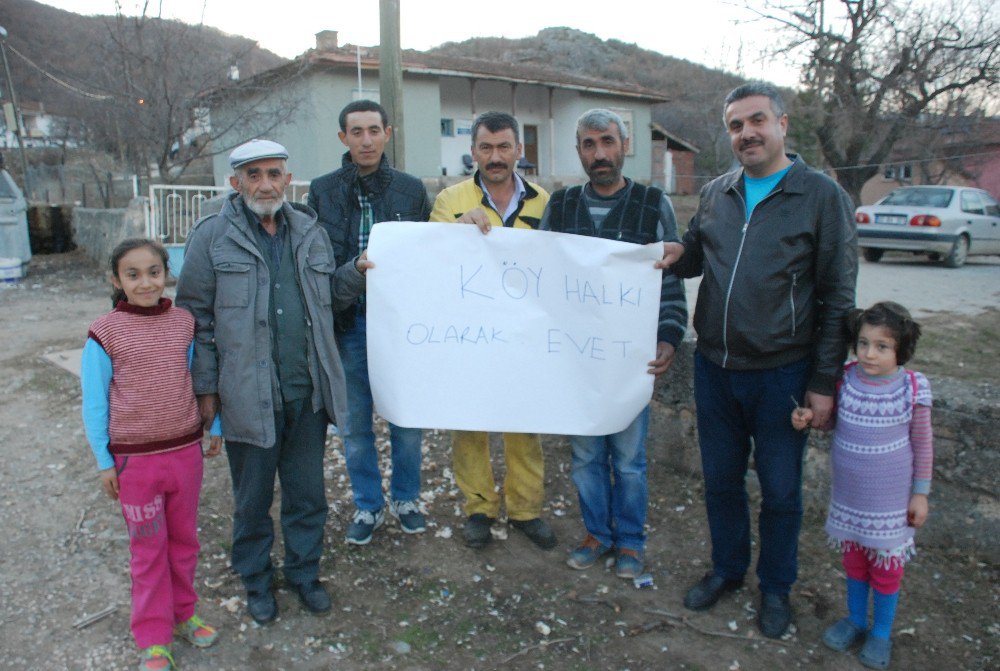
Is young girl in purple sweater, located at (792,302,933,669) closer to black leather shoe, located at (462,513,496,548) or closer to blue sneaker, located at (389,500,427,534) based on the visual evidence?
black leather shoe, located at (462,513,496,548)

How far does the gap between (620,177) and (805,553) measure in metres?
2.01

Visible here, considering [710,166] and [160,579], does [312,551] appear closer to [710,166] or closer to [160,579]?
[160,579]

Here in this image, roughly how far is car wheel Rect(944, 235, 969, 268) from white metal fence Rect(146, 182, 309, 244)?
11.7 meters

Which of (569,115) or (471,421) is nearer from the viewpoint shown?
(471,421)

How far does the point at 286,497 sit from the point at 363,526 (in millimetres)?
635

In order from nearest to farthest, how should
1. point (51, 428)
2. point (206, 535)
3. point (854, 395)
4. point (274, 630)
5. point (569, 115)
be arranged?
point (854, 395) < point (274, 630) < point (206, 535) < point (51, 428) < point (569, 115)

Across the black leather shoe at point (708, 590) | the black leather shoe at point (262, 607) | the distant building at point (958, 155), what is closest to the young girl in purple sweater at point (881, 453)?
the black leather shoe at point (708, 590)

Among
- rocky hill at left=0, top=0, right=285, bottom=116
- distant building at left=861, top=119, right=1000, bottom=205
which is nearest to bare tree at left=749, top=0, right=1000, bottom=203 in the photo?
distant building at left=861, top=119, right=1000, bottom=205

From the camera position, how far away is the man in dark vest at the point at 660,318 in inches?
124

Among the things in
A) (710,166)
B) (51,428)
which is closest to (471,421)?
(51,428)

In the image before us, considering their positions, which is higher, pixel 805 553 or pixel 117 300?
pixel 117 300

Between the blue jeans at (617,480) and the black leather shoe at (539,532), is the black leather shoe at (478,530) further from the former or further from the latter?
the blue jeans at (617,480)

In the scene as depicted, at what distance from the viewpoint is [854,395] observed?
8.98ft

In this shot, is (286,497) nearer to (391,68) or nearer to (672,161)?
(391,68)
